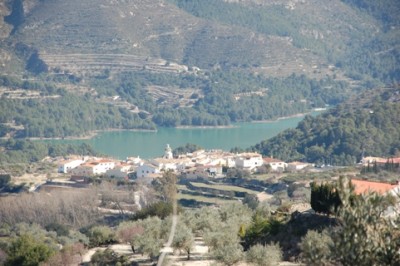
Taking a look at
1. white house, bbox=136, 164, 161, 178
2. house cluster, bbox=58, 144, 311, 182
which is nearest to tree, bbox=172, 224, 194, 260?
house cluster, bbox=58, 144, 311, 182

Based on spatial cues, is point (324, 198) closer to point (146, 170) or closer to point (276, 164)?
point (146, 170)

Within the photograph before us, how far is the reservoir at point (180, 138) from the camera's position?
220 ft

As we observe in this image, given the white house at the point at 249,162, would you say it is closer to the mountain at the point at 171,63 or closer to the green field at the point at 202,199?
the green field at the point at 202,199

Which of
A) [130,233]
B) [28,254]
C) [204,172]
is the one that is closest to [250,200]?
[204,172]

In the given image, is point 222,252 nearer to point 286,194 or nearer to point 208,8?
point 286,194

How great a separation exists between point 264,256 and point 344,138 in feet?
120

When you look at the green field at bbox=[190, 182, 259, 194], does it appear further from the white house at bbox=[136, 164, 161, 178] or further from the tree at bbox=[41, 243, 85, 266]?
the tree at bbox=[41, 243, 85, 266]

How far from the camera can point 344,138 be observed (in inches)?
2117

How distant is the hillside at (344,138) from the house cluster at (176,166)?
11.8 feet

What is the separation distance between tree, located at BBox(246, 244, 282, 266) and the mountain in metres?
62.2

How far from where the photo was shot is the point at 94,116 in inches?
3413

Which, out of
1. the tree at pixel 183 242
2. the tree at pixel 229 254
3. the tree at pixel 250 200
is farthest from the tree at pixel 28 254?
the tree at pixel 250 200

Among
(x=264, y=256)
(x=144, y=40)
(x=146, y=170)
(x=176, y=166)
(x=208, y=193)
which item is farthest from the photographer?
(x=144, y=40)

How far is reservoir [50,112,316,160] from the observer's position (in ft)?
220
